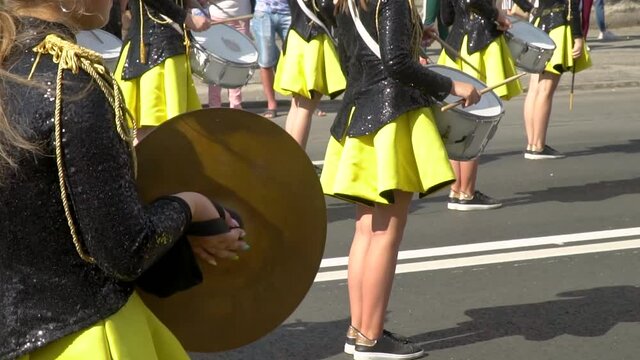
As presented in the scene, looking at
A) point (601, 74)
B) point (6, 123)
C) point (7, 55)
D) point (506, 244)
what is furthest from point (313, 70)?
point (601, 74)

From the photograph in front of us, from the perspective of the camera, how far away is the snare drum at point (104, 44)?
24.4 feet

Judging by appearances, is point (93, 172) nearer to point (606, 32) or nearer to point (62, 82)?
point (62, 82)

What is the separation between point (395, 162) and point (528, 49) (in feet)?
12.2

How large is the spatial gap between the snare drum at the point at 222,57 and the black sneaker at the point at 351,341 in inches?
91.3

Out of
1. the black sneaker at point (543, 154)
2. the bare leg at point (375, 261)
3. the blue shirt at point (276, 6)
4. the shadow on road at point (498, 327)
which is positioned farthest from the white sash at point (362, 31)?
the blue shirt at point (276, 6)

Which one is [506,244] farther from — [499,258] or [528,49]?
[528,49]

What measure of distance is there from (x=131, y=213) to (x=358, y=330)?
9.52 feet

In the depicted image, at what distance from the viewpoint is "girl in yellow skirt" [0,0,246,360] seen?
2.21 meters

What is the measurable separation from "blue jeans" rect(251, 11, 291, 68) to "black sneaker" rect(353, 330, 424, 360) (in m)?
Result: 7.03

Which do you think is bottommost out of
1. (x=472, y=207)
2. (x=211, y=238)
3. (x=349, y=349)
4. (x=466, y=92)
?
(x=472, y=207)

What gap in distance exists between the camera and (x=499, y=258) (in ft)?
22.1

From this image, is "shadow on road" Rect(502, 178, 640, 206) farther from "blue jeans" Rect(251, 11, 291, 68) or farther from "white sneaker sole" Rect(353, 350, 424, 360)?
"blue jeans" Rect(251, 11, 291, 68)

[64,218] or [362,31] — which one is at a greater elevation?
[64,218]

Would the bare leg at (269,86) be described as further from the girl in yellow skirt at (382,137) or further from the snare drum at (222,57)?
the girl in yellow skirt at (382,137)
